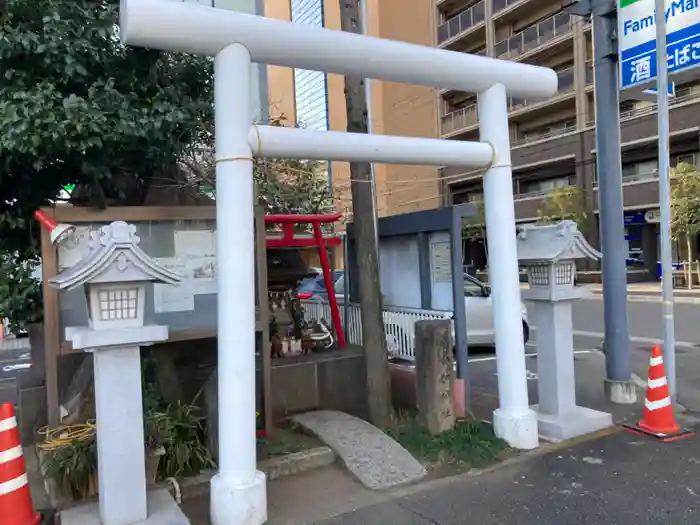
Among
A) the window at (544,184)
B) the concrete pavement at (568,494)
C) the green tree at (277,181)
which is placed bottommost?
the concrete pavement at (568,494)

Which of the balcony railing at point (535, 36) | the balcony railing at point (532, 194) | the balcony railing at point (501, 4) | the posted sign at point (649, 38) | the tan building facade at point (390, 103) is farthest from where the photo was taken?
the balcony railing at point (501, 4)

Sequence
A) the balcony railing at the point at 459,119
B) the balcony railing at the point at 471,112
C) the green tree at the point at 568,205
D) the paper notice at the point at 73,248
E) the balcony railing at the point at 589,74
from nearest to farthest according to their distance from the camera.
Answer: the paper notice at the point at 73,248
the green tree at the point at 568,205
the balcony railing at the point at 589,74
the balcony railing at the point at 471,112
the balcony railing at the point at 459,119

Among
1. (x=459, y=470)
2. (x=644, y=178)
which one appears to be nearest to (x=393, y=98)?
(x=644, y=178)

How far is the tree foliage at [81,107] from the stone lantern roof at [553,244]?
11.0 feet

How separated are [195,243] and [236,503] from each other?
8.06ft

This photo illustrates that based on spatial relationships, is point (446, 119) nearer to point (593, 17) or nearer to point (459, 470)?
point (593, 17)

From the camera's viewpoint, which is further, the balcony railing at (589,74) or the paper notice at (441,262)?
the balcony railing at (589,74)

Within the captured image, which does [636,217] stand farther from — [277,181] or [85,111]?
[85,111]

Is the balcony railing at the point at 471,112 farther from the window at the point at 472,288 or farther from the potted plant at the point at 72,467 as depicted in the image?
the potted plant at the point at 72,467

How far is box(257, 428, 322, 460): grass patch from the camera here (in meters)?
5.00

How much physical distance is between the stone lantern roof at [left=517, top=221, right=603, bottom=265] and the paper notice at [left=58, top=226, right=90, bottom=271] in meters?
3.99

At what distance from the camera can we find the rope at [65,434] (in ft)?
14.0

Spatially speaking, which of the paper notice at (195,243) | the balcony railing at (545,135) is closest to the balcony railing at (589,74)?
the balcony railing at (545,135)

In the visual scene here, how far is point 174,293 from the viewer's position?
17.7 ft
